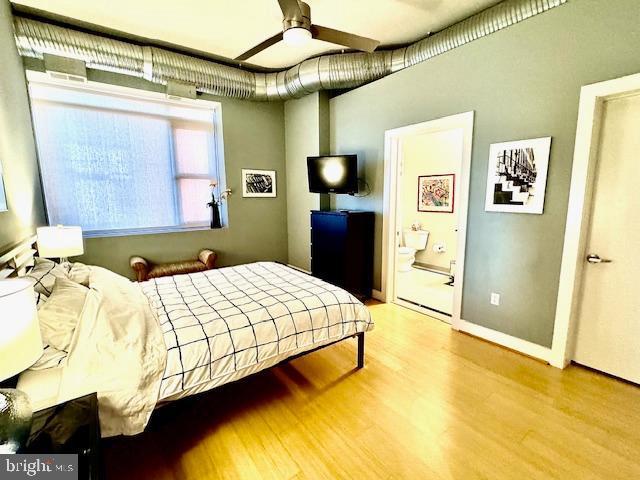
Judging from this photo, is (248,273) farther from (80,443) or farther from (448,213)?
(448,213)

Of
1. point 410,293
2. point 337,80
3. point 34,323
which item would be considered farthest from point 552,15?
point 34,323

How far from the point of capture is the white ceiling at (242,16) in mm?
2648

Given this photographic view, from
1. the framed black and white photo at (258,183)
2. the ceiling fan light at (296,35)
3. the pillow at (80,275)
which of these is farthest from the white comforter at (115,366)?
the framed black and white photo at (258,183)

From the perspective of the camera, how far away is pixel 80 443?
983 millimetres

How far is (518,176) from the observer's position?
248cm

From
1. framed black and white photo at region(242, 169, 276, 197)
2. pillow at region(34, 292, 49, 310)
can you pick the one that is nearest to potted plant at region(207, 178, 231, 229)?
framed black and white photo at region(242, 169, 276, 197)

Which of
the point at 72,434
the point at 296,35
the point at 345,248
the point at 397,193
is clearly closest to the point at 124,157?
the point at 296,35

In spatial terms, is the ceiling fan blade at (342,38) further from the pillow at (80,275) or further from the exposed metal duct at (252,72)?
the pillow at (80,275)

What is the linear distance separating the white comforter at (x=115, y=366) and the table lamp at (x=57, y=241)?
1431mm

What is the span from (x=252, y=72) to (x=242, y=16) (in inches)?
50.2

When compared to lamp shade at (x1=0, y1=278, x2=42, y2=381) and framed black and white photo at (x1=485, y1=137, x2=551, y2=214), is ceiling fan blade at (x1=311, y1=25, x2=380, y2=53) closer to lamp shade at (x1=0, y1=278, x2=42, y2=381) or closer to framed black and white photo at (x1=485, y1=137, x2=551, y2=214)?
framed black and white photo at (x1=485, y1=137, x2=551, y2=214)

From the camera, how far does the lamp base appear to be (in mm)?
850

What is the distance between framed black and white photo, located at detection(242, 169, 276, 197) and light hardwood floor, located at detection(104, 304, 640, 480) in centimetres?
294

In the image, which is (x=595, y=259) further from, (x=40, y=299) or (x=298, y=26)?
(x=40, y=299)
